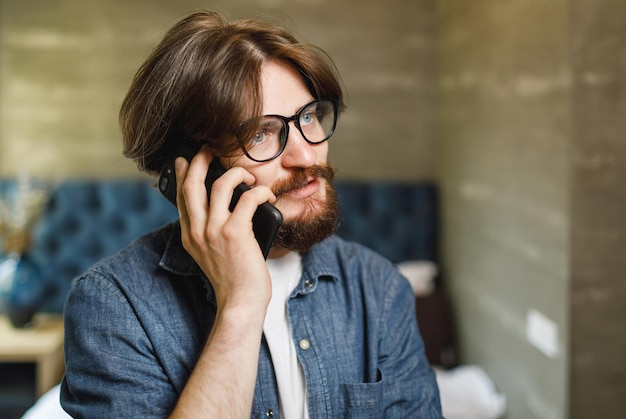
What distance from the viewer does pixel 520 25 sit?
6.35 ft

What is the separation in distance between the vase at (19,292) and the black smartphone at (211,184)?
1.74 m

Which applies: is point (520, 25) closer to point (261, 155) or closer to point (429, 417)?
point (261, 155)

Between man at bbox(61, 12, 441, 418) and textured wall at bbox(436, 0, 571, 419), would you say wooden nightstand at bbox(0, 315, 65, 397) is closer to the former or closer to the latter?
man at bbox(61, 12, 441, 418)

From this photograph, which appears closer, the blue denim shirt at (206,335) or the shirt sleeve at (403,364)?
the blue denim shirt at (206,335)

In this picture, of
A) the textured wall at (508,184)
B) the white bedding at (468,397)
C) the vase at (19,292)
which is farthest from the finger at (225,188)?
the vase at (19,292)

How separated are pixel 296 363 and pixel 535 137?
3.76ft

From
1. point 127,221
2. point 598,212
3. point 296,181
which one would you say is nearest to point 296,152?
point 296,181

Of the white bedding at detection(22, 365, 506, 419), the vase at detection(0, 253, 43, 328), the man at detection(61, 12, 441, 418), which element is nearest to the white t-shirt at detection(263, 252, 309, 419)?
the man at detection(61, 12, 441, 418)

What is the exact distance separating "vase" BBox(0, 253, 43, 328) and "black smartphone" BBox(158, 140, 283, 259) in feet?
5.71

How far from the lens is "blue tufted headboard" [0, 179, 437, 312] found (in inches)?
109

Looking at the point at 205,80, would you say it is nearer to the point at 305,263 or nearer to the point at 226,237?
the point at 226,237

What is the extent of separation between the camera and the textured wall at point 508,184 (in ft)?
5.58

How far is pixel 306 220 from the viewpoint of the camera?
1.13 meters

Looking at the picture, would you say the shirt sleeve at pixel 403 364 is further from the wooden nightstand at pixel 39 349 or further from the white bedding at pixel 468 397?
the wooden nightstand at pixel 39 349
